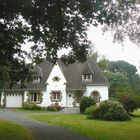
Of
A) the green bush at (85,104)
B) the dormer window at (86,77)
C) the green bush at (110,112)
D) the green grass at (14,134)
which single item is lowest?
the green grass at (14,134)

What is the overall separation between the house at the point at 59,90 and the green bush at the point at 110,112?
71.2ft

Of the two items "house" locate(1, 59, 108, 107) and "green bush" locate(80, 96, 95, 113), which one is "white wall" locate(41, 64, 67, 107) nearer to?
"house" locate(1, 59, 108, 107)

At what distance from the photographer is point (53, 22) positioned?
22.2m

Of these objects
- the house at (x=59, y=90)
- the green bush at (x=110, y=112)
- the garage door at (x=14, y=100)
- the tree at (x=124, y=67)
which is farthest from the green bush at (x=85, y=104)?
the tree at (x=124, y=67)

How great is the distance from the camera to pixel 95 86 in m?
59.2

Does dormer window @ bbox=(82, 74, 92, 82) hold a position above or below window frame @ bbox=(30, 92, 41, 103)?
above

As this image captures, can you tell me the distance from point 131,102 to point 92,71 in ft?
65.7

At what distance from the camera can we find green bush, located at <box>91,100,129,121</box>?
35375mm

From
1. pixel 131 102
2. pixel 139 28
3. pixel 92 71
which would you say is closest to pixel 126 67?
pixel 92 71

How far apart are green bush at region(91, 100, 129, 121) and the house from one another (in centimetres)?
2169

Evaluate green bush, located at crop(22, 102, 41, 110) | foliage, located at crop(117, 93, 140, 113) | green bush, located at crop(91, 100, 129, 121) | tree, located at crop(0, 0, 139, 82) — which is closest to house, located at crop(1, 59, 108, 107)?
green bush, located at crop(22, 102, 41, 110)

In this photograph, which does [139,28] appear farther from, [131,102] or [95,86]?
[95,86]

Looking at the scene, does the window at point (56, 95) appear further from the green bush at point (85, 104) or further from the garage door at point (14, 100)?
the green bush at point (85, 104)

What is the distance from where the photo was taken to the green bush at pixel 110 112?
35.4 metres
